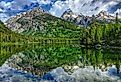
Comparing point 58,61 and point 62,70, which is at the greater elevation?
point 62,70

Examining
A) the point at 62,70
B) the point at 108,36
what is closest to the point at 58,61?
the point at 62,70

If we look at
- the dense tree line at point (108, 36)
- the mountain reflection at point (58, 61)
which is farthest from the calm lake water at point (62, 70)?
the dense tree line at point (108, 36)

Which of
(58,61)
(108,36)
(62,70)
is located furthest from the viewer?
(108,36)

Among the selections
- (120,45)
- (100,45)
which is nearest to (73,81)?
(120,45)

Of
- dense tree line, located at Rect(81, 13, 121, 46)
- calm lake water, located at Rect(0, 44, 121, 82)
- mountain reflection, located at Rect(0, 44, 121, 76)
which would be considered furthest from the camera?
dense tree line, located at Rect(81, 13, 121, 46)

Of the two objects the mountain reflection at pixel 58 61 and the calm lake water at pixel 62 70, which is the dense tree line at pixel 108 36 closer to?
the mountain reflection at pixel 58 61

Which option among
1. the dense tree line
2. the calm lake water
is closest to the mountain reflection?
the calm lake water

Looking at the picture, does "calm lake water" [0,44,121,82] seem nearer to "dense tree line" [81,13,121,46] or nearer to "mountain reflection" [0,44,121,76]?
"mountain reflection" [0,44,121,76]

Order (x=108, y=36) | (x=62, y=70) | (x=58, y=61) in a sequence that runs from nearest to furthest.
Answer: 1. (x=62, y=70)
2. (x=58, y=61)
3. (x=108, y=36)

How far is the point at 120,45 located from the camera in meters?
163

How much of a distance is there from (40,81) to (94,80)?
8.20 m

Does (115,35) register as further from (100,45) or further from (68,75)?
(68,75)

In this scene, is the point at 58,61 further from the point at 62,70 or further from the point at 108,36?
the point at 108,36

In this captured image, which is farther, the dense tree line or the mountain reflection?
the dense tree line
